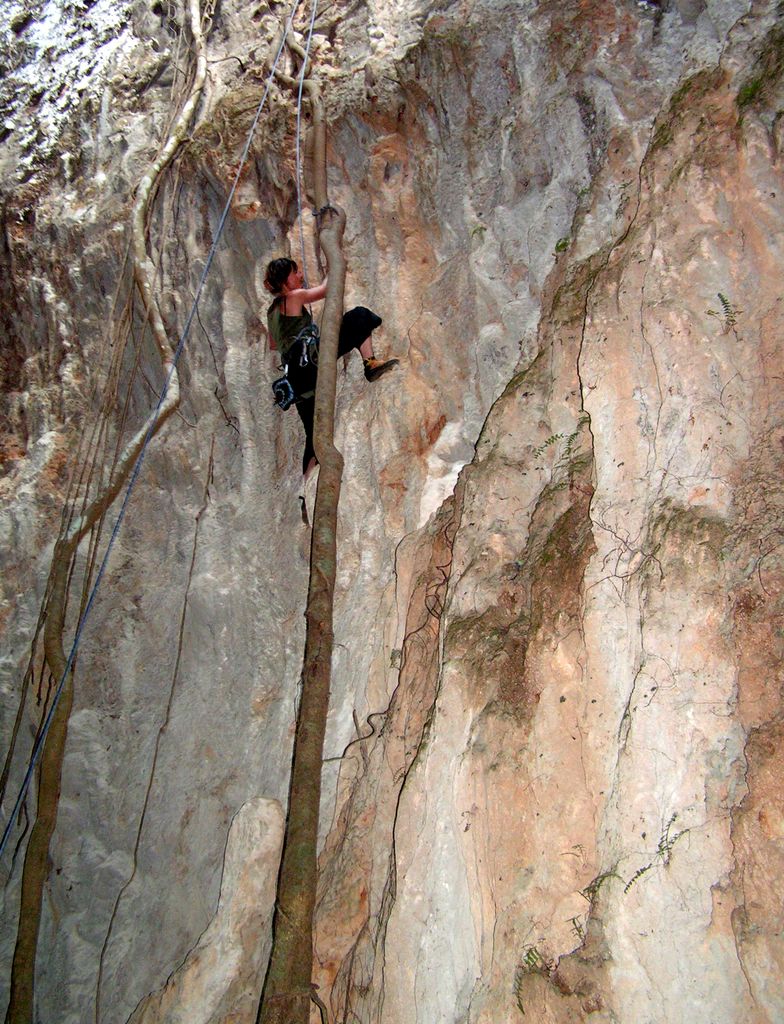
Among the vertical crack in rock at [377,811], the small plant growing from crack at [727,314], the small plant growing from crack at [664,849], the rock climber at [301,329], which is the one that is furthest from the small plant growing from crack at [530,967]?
the rock climber at [301,329]

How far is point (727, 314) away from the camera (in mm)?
3047

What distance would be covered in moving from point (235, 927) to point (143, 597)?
1.97 metres

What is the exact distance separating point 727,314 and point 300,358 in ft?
7.18

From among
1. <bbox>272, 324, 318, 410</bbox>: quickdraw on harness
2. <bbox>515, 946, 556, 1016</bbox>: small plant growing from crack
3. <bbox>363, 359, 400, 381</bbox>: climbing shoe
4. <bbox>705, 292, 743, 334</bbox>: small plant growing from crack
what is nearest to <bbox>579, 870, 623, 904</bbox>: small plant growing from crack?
<bbox>515, 946, 556, 1016</bbox>: small plant growing from crack

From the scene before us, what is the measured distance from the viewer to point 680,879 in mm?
2395

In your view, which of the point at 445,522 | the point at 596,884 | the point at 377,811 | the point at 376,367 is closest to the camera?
the point at 596,884

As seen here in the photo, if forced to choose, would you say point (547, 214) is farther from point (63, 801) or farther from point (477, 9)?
point (63, 801)

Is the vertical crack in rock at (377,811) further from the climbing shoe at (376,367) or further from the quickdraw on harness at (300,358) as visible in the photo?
the quickdraw on harness at (300,358)

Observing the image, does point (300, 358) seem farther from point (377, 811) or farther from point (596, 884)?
point (596, 884)

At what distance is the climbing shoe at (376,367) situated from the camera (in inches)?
168

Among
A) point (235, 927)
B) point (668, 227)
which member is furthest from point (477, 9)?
point (235, 927)

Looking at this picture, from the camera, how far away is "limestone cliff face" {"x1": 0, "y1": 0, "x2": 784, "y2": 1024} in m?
2.62

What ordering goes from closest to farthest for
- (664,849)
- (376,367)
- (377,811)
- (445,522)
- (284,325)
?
(664,849) → (377,811) → (445,522) → (376,367) → (284,325)

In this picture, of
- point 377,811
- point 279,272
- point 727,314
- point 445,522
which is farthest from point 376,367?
point 377,811
